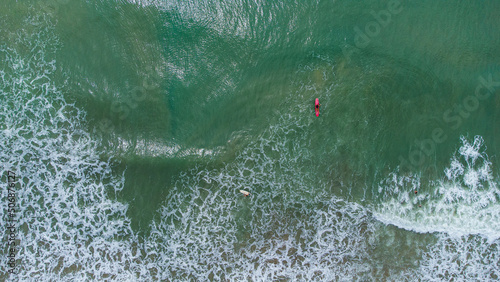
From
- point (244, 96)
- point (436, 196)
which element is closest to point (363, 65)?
point (244, 96)

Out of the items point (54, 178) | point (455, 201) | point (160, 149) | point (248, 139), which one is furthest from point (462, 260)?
point (54, 178)

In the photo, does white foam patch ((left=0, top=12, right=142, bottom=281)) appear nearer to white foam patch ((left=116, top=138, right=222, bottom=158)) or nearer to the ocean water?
the ocean water

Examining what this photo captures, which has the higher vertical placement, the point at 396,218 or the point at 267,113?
the point at 267,113

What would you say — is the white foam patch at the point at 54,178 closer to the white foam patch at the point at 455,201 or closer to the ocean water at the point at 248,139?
the ocean water at the point at 248,139

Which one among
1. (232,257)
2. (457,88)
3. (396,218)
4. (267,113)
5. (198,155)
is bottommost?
(232,257)

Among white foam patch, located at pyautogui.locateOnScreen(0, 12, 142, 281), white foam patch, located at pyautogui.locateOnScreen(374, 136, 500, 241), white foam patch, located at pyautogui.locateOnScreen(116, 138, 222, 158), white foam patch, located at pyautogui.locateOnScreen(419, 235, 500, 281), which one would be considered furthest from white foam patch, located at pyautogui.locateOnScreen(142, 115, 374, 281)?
white foam patch, located at pyautogui.locateOnScreen(419, 235, 500, 281)

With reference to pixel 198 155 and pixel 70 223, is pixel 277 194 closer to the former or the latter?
pixel 198 155

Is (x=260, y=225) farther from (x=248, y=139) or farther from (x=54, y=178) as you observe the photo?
(x=54, y=178)
